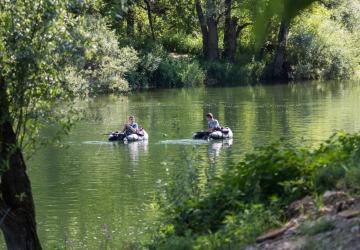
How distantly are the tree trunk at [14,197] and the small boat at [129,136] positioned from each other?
2001 cm

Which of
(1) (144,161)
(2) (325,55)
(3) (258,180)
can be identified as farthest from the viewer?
(2) (325,55)

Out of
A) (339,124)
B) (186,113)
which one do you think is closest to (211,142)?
(339,124)

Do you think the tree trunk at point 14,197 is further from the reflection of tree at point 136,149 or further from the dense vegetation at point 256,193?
the reflection of tree at point 136,149

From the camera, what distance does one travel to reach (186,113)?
37.0 m

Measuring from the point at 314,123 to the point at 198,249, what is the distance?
86.0 ft

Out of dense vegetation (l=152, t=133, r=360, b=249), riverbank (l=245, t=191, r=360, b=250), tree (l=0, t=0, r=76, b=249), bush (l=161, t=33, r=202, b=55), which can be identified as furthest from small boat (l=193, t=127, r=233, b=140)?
bush (l=161, t=33, r=202, b=55)

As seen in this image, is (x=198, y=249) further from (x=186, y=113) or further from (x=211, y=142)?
(x=186, y=113)

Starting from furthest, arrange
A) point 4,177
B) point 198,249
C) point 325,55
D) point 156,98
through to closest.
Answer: point 325,55 < point 156,98 < point 4,177 < point 198,249

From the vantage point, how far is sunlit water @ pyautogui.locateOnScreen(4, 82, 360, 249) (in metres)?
15.6

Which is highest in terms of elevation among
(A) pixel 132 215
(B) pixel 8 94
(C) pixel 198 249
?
(B) pixel 8 94

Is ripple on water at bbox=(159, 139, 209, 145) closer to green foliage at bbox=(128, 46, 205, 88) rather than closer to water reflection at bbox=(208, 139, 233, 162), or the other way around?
water reflection at bbox=(208, 139, 233, 162)

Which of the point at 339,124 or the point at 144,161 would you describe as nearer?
the point at 144,161

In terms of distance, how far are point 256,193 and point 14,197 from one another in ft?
9.76

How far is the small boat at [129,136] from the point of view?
28.5 meters
